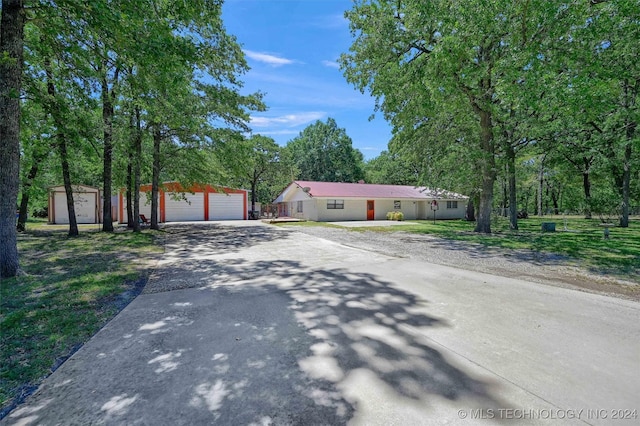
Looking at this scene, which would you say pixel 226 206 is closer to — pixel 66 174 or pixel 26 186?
pixel 26 186

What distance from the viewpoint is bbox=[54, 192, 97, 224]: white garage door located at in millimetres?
23938

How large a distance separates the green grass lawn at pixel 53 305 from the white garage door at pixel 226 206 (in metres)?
21.2

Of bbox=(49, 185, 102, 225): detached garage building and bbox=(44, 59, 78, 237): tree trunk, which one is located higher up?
bbox=(44, 59, 78, 237): tree trunk

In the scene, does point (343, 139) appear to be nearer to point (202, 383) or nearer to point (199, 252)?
point (199, 252)

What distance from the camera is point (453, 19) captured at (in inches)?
383

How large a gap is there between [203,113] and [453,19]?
11397mm

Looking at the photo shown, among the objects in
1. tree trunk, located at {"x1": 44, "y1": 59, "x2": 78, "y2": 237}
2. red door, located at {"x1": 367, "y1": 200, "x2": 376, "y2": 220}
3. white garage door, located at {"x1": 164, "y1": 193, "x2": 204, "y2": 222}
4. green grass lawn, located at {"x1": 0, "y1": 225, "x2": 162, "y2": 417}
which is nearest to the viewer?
green grass lawn, located at {"x1": 0, "y1": 225, "x2": 162, "y2": 417}

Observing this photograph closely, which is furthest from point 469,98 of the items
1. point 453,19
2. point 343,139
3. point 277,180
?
point 343,139

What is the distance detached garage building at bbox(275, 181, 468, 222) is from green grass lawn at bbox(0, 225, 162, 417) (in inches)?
763

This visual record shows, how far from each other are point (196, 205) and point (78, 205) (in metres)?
9.01

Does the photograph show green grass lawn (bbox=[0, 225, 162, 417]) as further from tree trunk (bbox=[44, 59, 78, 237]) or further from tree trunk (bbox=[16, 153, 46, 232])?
tree trunk (bbox=[16, 153, 46, 232])

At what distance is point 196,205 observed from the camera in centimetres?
2867

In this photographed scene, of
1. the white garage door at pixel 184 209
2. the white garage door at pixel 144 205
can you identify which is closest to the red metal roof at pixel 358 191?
the white garage door at pixel 184 209

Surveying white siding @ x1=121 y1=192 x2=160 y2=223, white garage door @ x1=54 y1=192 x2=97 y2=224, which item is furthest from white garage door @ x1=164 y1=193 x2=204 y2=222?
white garage door @ x1=54 y1=192 x2=97 y2=224
